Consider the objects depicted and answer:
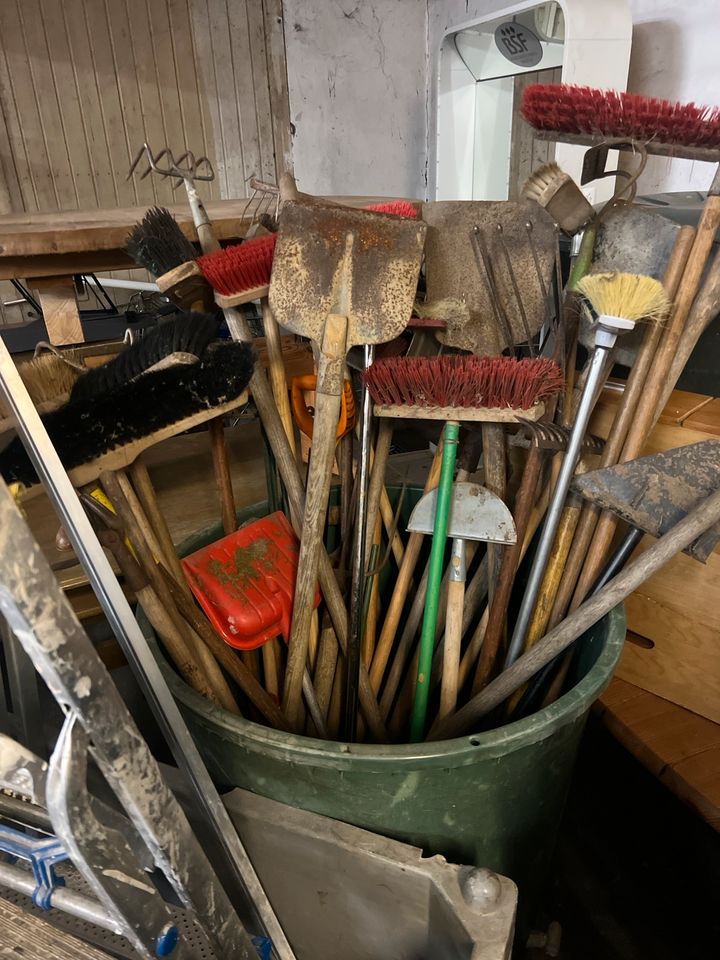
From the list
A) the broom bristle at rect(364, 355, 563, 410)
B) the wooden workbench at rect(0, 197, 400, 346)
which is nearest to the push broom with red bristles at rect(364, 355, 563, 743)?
the broom bristle at rect(364, 355, 563, 410)

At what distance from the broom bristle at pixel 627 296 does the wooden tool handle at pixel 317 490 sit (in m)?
0.27

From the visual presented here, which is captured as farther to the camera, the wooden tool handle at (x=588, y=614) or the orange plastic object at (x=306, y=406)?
the orange plastic object at (x=306, y=406)

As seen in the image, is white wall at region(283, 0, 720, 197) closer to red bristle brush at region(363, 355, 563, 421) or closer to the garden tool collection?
the garden tool collection

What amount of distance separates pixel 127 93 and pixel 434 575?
239 cm

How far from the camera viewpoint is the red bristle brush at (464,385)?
70cm

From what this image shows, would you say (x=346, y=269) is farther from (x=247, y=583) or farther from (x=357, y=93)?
(x=357, y=93)

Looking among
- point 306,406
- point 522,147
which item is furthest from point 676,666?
point 522,147

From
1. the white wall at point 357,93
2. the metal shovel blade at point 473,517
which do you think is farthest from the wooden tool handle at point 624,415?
the white wall at point 357,93

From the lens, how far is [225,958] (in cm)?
57

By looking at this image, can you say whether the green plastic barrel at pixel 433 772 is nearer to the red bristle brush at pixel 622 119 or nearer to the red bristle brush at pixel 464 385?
the red bristle brush at pixel 464 385

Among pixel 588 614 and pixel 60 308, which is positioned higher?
pixel 60 308

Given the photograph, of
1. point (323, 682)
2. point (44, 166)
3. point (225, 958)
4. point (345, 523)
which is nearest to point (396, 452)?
point (345, 523)

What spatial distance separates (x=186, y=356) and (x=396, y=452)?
95 centimetres

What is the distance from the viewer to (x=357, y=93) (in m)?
2.72
